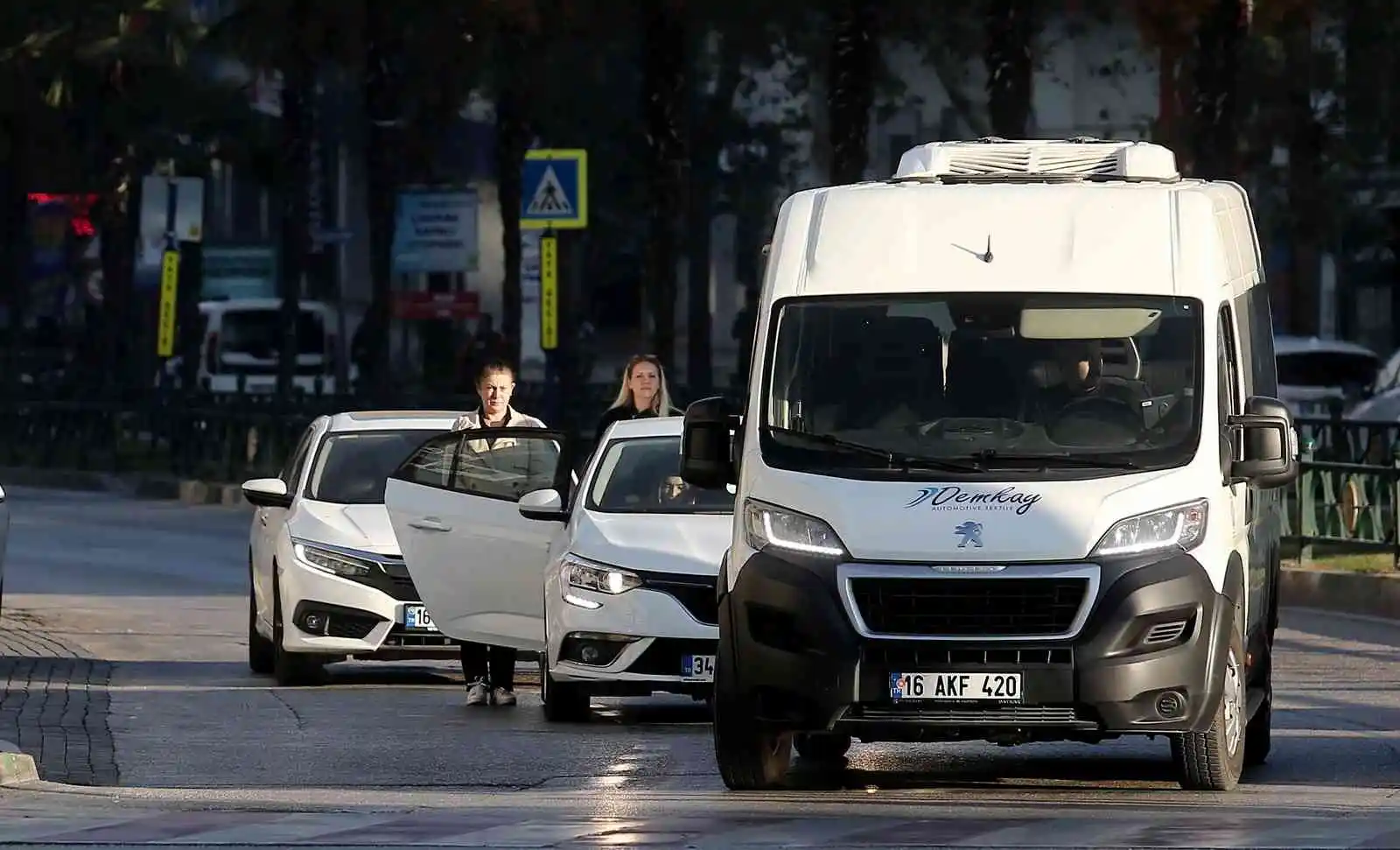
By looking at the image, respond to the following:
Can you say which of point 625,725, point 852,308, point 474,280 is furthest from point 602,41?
point 474,280

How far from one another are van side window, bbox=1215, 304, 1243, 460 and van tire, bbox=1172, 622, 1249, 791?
29.4 inches

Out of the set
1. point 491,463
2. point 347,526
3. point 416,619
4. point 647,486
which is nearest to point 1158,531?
point 647,486

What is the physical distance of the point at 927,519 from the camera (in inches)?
437

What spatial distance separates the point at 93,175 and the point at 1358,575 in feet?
96.2

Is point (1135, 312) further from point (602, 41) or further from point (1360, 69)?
point (1360, 69)

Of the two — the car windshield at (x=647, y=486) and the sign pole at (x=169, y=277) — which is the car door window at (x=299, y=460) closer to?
the car windshield at (x=647, y=486)

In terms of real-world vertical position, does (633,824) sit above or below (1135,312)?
below

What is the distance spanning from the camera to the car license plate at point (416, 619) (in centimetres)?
1662

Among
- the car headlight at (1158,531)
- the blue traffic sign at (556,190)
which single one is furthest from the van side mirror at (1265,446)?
the blue traffic sign at (556,190)

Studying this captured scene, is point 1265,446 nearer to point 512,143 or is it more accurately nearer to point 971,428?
point 971,428

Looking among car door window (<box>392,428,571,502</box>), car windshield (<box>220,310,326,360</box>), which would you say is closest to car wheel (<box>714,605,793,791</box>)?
car door window (<box>392,428,571,502</box>)

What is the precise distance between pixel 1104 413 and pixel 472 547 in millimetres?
4541

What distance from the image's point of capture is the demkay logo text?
11109 mm

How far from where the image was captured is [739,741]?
38.2ft
